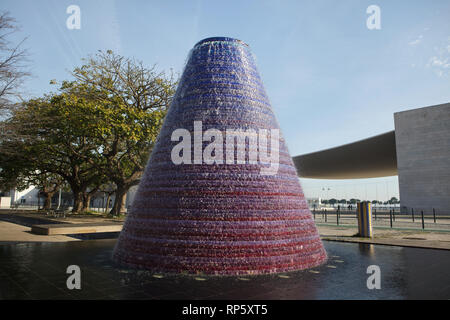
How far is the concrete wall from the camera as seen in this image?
113ft

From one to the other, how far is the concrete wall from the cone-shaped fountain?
1401 inches

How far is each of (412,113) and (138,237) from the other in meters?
40.3

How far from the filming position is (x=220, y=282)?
5.16 m

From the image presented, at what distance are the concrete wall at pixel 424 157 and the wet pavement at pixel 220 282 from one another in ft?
109

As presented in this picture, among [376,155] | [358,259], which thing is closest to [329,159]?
[376,155]

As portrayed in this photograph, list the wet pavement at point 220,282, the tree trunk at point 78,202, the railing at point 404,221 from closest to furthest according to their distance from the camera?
the wet pavement at point 220,282 → the railing at point 404,221 → the tree trunk at point 78,202

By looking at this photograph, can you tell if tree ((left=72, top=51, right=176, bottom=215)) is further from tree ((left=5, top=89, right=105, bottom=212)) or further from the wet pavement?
the wet pavement

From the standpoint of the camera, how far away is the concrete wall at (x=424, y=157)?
3438cm

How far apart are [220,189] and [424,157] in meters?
38.3

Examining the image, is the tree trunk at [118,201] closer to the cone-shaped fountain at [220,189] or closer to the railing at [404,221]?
the railing at [404,221]

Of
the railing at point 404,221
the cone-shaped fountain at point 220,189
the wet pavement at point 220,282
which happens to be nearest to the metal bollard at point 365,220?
the railing at point 404,221

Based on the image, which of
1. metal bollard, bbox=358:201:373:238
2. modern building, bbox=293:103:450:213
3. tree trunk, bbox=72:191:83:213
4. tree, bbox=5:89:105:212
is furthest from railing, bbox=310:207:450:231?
tree trunk, bbox=72:191:83:213

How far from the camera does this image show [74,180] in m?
29.9

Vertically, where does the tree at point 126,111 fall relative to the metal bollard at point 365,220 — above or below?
above
